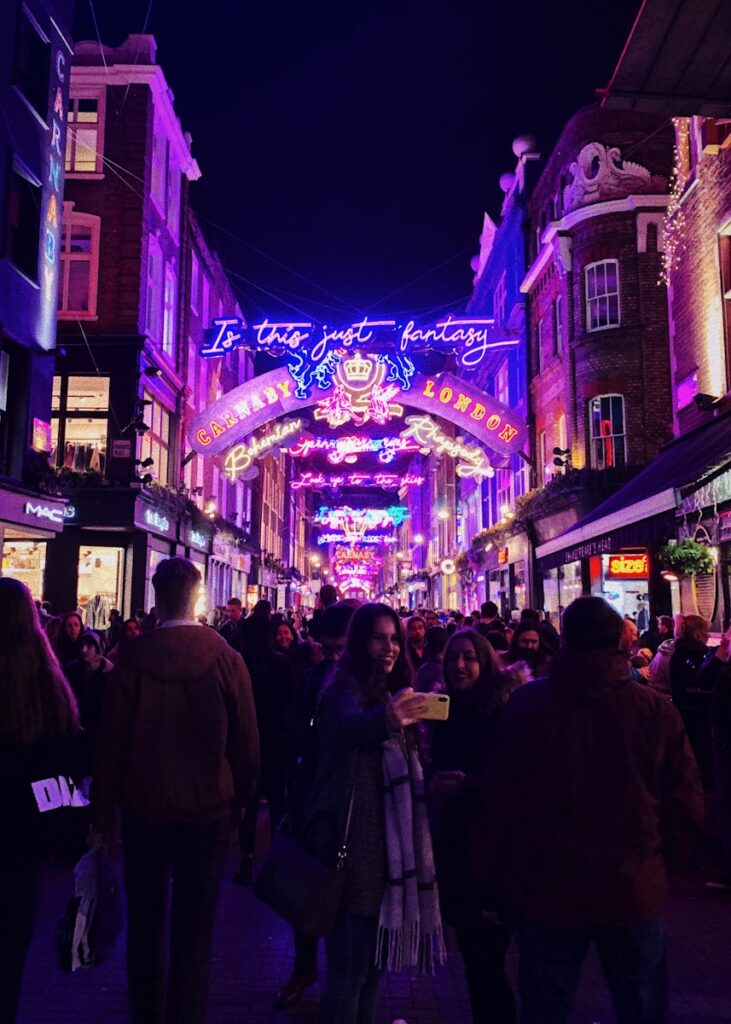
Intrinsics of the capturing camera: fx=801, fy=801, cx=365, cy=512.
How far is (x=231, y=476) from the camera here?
2053cm

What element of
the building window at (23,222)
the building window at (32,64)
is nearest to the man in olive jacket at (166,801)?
the building window at (23,222)

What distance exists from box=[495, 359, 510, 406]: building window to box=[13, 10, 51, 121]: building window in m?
18.4

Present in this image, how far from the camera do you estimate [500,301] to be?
1236 inches

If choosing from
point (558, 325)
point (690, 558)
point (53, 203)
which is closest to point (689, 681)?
point (690, 558)

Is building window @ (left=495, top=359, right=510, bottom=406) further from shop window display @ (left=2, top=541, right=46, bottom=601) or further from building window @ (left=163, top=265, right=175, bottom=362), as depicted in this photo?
shop window display @ (left=2, top=541, right=46, bottom=601)

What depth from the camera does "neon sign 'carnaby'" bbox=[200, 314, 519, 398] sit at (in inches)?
771

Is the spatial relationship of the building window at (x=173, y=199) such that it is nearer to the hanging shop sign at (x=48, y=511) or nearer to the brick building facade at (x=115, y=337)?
the brick building facade at (x=115, y=337)

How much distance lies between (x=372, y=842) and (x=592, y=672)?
116cm

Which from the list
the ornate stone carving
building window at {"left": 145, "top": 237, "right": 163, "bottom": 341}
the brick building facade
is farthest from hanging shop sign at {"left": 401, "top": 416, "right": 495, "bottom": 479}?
building window at {"left": 145, "top": 237, "right": 163, "bottom": 341}

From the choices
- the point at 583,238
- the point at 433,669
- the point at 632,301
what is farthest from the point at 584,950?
the point at 583,238

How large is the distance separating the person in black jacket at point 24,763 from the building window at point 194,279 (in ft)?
Result: 85.3

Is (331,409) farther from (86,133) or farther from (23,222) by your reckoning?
(86,133)

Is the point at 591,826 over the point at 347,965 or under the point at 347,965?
over

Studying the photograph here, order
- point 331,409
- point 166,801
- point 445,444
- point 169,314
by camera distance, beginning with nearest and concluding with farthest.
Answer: point 166,801
point 331,409
point 445,444
point 169,314
